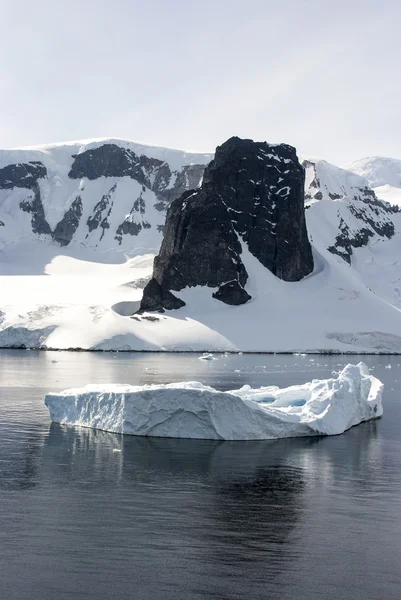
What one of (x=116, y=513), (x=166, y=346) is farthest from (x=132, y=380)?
(x=166, y=346)

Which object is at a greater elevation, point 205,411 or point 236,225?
point 236,225

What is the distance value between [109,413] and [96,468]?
392 inches

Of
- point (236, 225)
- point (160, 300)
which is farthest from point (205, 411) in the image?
point (236, 225)

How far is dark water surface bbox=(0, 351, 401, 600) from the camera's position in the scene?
843 inches

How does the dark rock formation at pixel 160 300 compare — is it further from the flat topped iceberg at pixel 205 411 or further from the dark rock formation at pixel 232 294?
the flat topped iceberg at pixel 205 411

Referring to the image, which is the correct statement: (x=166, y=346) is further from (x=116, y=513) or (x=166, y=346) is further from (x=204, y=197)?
(x=116, y=513)

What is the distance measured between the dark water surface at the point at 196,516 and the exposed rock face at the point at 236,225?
123779mm

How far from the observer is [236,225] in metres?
180

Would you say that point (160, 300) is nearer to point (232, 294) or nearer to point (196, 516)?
point (232, 294)

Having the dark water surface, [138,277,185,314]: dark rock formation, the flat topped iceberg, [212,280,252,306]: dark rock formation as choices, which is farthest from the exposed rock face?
the dark water surface

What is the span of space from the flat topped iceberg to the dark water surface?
1209 millimetres

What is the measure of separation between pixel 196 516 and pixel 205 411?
15.2 metres

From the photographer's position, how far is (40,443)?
4147 centimetres

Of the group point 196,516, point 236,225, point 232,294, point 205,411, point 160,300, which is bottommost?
point 196,516
